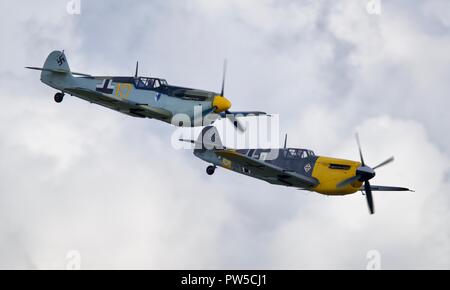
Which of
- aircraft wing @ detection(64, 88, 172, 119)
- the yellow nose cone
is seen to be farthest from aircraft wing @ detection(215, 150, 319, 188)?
aircraft wing @ detection(64, 88, 172, 119)

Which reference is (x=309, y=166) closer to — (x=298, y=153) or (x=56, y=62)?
Result: (x=298, y=153)

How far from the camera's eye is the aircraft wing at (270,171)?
72.7 m

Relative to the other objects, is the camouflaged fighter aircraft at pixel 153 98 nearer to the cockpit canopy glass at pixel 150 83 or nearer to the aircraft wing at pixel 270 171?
the cockpit canopy glass at pixel 150 83

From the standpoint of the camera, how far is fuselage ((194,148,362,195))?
72.2 m

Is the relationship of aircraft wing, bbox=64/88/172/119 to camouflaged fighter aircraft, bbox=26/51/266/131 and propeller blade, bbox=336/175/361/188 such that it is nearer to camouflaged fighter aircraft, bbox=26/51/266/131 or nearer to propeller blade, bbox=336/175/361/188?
camouflaged fighter aircraft, bbox=26/51/266/131

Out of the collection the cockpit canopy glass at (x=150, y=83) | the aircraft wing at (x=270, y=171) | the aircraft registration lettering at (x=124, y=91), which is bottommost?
the aircraft wing at (x=270, y=171)

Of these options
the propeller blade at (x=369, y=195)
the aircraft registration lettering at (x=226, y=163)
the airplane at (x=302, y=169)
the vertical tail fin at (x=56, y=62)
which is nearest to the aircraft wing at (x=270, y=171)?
the airplane at (x=302, y=169)

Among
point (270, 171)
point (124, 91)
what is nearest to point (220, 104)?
point (270, 171)

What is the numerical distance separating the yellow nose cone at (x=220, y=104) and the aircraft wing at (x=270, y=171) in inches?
72.6

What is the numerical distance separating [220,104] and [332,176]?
585 centimetres

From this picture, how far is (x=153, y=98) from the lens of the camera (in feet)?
239
